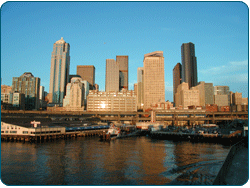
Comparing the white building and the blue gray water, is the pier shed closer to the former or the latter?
the white building

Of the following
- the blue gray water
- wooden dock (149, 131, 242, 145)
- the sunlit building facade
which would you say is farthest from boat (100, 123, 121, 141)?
the sunlit building facade

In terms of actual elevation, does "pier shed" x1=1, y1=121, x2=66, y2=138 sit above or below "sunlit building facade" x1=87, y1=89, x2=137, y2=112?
below

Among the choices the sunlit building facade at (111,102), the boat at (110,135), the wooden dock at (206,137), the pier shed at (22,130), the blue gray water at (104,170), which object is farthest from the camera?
the sunlit building facade at (111,102)

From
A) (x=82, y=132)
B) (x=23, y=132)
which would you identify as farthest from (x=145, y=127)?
(x=23, y=132)

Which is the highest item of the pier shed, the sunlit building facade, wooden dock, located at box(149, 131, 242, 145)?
the sunlit building facade

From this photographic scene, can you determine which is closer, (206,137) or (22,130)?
(22,130)

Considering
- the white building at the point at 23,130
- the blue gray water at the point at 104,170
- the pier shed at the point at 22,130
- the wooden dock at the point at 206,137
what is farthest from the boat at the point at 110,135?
the blue gray water at the point at 104,170

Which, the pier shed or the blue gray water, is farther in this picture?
the pier shed

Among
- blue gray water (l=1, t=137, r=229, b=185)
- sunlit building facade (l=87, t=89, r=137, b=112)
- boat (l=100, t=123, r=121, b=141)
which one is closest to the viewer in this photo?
blue gray water (l=1, t=137, r=229, b=185)

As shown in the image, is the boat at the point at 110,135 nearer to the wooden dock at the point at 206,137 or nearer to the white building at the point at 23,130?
the white building at the point at 23,130

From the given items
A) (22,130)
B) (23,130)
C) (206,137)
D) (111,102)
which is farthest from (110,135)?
(111,102)

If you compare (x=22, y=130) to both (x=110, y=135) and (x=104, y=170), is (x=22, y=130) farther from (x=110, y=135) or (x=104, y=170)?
(x=104, y=170)

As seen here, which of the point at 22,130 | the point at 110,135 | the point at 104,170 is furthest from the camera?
the point at 110,135

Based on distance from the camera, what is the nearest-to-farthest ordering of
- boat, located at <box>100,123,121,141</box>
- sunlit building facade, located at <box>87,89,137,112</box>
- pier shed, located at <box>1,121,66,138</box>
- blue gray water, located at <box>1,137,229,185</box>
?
1. blue gray water, located at <box>1,137,229,185</box>
2. pier shed, located at <box>1,121,66,138</box>
3. boat, located at <box>100,123,121,141</box>
4. sunlit building facade, located at <box>87,89,137,112</box>
